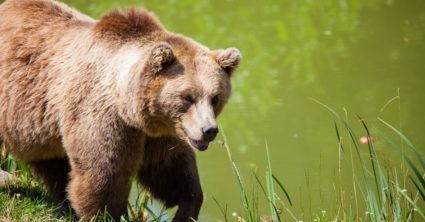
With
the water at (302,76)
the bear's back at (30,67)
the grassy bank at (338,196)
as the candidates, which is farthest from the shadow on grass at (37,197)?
the water at (302,76)

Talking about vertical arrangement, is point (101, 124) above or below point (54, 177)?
above

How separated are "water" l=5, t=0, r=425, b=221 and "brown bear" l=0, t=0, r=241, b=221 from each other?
218cm

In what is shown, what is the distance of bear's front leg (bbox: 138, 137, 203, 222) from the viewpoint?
19.2 ft

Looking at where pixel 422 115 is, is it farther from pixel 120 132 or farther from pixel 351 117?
pixel 120 132

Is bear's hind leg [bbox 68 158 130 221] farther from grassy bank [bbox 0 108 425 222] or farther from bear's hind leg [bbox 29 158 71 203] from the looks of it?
bear's hind leg [bbox 29 158 71 203]

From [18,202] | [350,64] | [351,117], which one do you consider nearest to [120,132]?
[18,202]

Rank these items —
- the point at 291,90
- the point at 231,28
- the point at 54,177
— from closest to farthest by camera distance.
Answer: the point at 54,177 < the point at 291,90 < the point at 231,28

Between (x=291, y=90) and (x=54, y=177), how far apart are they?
495cm

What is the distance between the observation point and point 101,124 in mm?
5488

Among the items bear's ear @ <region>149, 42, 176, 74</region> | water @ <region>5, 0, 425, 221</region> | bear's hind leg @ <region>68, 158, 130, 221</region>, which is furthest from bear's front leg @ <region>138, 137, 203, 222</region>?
water @ <region>5, 0, 425, 221</region>

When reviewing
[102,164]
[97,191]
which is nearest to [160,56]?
[102,164]

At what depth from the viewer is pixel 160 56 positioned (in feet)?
17.4

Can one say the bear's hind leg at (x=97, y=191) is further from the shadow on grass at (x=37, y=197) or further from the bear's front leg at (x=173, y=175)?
the bear's front leg at (x=173, y=175)

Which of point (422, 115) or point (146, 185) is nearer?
point (146, 185)
